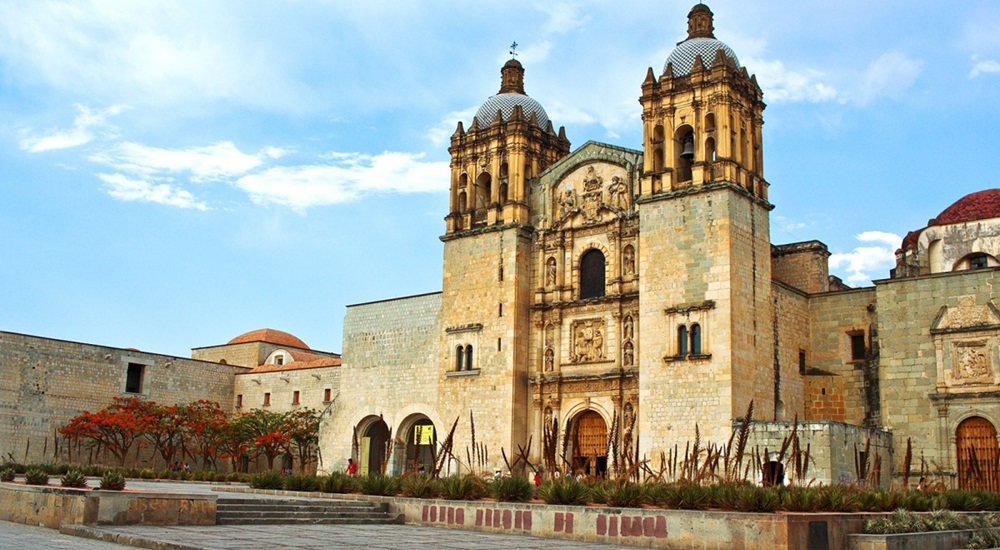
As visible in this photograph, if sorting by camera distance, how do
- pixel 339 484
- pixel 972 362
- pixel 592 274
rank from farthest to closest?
pixel 592 274 → pixel 972 362 → pixel 339 484

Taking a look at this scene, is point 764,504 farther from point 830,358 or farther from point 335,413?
point 335,413

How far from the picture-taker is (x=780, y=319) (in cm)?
2941

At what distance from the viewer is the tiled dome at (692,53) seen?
1215 inches

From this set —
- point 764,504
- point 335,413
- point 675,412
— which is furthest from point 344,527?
point 335,413

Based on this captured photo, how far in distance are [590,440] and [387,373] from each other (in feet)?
29.1

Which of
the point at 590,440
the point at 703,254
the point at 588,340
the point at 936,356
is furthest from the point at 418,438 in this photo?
A: the point at 936,356

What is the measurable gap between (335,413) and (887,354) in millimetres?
19889

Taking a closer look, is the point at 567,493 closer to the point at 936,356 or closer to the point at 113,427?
the point at 936,356

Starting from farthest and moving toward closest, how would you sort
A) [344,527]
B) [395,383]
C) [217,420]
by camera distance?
[217,420] < [395,383] < [344,527]

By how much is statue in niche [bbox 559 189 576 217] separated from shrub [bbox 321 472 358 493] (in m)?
13.5

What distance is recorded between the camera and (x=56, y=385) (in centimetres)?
3841

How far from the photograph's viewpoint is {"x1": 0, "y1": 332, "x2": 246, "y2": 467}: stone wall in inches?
1460

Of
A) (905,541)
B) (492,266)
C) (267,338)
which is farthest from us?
(267,338)

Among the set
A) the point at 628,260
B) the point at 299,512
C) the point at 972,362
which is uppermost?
the point at 628,260
